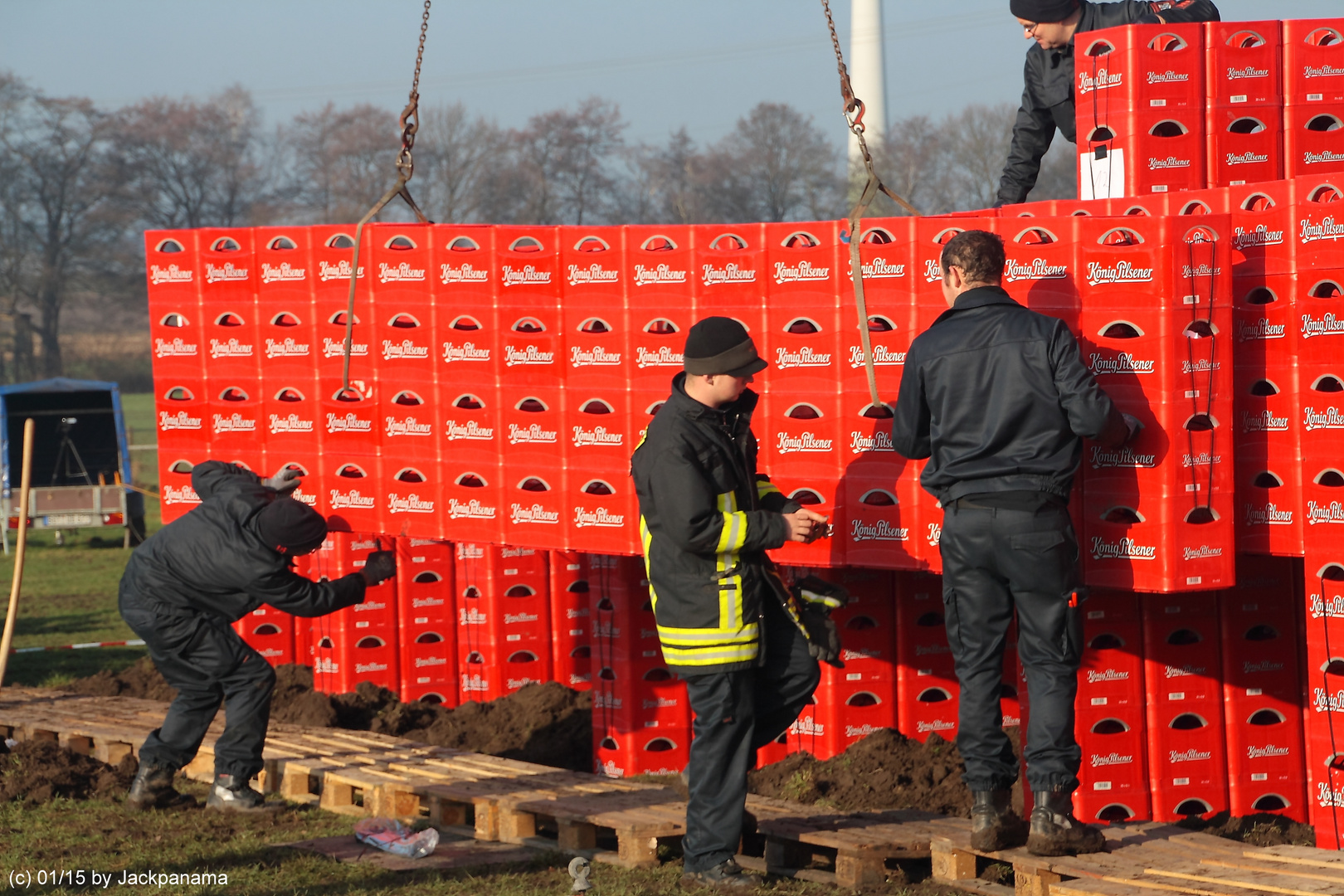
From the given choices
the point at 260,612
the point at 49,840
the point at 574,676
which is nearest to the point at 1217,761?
the point at 574,676

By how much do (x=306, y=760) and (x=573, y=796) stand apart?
6.05 feet

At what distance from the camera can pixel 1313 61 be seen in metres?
6.55

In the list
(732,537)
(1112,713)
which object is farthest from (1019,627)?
(1112,713)

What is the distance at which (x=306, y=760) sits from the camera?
7797 millimetres

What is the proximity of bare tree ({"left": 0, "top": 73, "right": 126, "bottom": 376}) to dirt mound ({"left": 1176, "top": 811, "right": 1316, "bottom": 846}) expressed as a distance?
57837 mm

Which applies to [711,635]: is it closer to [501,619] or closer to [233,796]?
[233,796]

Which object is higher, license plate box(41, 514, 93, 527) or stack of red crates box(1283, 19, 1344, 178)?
stack of red crates box(1283, 19, 1344, 178)

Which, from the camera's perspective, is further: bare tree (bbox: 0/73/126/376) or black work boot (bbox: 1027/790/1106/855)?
bare tree (bbox: 0/73/126/376)

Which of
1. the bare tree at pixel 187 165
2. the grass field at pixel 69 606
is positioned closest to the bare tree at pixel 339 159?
the bare tree at pixel 187 165

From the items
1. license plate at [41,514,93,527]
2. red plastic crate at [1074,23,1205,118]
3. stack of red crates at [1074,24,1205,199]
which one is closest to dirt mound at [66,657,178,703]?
stack of red crates at [1074,24,1205,199]

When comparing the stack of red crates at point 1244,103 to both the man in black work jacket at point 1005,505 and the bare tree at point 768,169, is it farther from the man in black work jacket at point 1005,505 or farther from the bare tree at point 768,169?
the bare tree at point 768,169

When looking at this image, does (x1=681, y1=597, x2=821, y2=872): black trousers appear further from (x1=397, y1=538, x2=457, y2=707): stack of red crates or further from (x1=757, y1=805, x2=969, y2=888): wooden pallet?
(x1=397, y1=538, x2=457, y2=707): stack of red crates

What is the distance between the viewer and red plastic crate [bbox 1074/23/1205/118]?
6.48 metres

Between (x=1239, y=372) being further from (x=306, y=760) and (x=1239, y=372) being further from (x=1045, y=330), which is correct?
(x=306, y=760)
